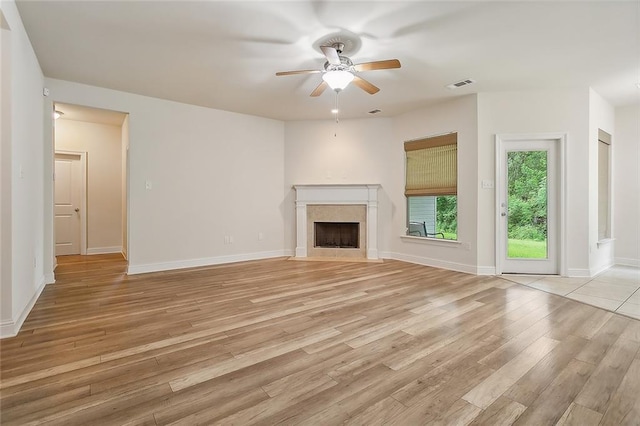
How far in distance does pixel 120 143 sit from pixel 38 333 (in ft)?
17.8

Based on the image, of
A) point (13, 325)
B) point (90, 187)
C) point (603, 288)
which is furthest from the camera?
point (90, 187)

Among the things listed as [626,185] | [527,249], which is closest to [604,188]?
[626,185]

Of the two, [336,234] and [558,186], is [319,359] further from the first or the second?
[558,186]

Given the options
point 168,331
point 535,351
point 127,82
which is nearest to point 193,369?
point 168,331

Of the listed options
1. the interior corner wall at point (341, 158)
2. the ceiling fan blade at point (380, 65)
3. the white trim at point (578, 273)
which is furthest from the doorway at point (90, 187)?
the white trim at point (578, 273)

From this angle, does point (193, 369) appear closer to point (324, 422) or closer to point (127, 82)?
point (324, 422)

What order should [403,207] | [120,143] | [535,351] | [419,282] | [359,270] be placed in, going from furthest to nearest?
1. [120,143]
2. [403,207]
3. [359,270]
4. [419,282]
5. [535,351]

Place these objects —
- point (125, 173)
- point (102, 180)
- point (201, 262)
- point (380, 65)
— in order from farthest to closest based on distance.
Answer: point (102, 180), point (125, 173), point (201, 262), point (380, 65)

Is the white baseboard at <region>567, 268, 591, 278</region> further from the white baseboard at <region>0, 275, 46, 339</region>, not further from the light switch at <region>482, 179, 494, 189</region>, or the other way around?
the white baseboard at <region>0, 275, 46, 339</region>

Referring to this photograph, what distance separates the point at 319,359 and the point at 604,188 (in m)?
5.86

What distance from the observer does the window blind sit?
5.04 metres

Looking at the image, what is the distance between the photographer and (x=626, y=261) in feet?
17.4

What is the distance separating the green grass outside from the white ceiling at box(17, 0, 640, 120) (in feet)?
7.40

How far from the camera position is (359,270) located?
4902 mm
